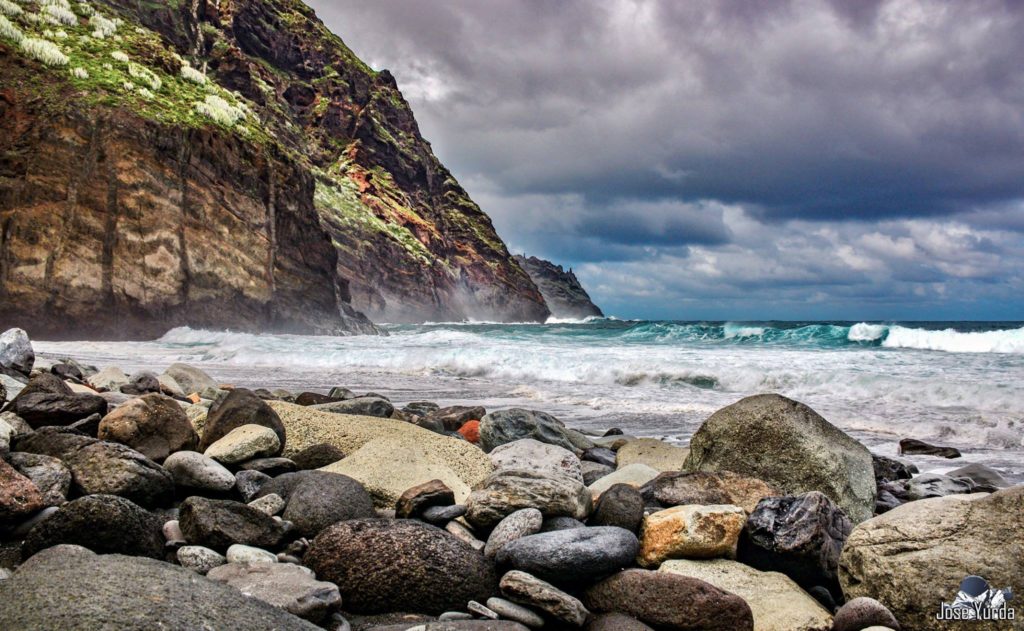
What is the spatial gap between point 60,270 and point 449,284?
58.1 meters

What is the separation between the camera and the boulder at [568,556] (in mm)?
2865

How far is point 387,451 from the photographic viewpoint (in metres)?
4.43

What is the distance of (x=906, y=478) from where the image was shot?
613cm

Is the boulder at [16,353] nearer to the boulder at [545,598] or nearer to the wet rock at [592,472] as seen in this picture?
the wet rock at [592,472]

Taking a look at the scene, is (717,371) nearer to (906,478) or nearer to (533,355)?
(533,355)

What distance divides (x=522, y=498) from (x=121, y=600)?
2.03 meters

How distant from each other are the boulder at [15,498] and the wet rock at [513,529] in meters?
2.14

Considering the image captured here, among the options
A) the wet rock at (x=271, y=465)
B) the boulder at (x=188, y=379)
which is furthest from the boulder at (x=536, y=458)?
the boulder at (x=188, y=379)

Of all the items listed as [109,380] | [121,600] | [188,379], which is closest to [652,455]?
[121,600]

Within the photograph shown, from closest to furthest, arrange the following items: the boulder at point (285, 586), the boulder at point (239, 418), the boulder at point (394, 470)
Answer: the boulder at point (285, 586) < the boulder at point (394, 470) < the boulder at point (239, 418)

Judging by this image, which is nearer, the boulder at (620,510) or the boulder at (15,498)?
the boulder at (15,498)

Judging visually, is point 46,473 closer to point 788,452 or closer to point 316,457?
point 316,457

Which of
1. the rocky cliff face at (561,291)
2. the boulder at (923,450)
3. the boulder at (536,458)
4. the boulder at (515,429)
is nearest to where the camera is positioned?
the boulder at (536,458)

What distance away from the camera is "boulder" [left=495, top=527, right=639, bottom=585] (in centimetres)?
287
